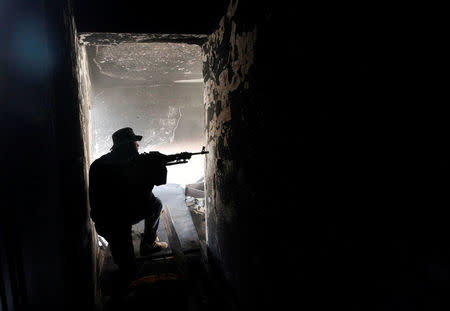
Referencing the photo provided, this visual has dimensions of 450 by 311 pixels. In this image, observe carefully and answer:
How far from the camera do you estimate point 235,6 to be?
176cm

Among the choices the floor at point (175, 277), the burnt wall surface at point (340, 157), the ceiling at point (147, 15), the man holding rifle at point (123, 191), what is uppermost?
the ceiling at point (147, 15)

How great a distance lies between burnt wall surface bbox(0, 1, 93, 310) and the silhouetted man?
2.98 feet

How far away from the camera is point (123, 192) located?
248 centimetres

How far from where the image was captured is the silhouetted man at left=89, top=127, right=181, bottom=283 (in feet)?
7.53

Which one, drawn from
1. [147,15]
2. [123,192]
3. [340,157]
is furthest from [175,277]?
[147,15]

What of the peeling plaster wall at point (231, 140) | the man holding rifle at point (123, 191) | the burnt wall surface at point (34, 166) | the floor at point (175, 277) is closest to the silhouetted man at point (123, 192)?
the man holding rifle at point (123, 191)

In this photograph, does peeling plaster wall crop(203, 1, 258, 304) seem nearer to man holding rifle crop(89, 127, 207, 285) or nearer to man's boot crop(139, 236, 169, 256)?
man holding rifle crop(89, 127, 207, 285)

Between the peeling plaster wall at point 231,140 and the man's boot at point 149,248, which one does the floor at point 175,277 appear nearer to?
the man's boot at point 149,248

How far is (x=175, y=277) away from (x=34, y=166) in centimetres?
125

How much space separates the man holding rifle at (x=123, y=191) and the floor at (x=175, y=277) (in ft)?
0.93

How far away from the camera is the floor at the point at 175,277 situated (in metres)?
1.82

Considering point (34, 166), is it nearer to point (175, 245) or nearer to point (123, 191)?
point (123, 191)

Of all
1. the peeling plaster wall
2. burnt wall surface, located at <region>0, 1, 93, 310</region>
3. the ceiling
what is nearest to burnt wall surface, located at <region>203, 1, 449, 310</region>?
the peeling plaster wall

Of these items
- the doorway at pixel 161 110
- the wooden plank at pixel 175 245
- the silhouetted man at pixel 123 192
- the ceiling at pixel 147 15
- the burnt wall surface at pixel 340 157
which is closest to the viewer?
the burnt wall surface at pixel 340 157
